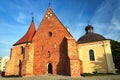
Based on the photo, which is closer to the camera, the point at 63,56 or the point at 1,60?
the point at 63,56

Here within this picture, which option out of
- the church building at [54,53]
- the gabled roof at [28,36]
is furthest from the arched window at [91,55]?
the gabled roof at [28,36]

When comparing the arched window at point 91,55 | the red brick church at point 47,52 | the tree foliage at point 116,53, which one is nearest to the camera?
the red brick church at point 47,52

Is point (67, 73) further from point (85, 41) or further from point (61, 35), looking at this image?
point (85, 41)

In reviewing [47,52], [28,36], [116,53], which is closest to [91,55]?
[47,52]

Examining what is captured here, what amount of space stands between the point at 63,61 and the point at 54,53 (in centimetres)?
222

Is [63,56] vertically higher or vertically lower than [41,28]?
lower

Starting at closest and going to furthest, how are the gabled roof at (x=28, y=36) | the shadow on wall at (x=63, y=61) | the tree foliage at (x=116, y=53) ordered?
the shadow on wall at (x=63, y=61) → the gabled roof at (x=28, y=36) → the tree foliage at (x=116, y=53)

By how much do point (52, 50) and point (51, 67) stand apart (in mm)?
Answer: 2962

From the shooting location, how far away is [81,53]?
90.2 feet

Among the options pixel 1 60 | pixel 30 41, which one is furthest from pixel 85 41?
pixel 1 60

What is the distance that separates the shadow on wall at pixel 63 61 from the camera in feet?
67.2

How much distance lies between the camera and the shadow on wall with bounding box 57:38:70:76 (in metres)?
20.5

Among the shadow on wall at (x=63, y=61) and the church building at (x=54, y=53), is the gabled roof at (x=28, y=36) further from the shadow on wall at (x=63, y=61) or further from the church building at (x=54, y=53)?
the shadow on wall at (x=63, y=61)

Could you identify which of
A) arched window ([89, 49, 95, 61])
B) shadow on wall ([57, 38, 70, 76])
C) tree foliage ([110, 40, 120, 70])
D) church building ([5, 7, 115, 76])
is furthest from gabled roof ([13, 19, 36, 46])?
tree foliage ([110, 40, 120, 70])
